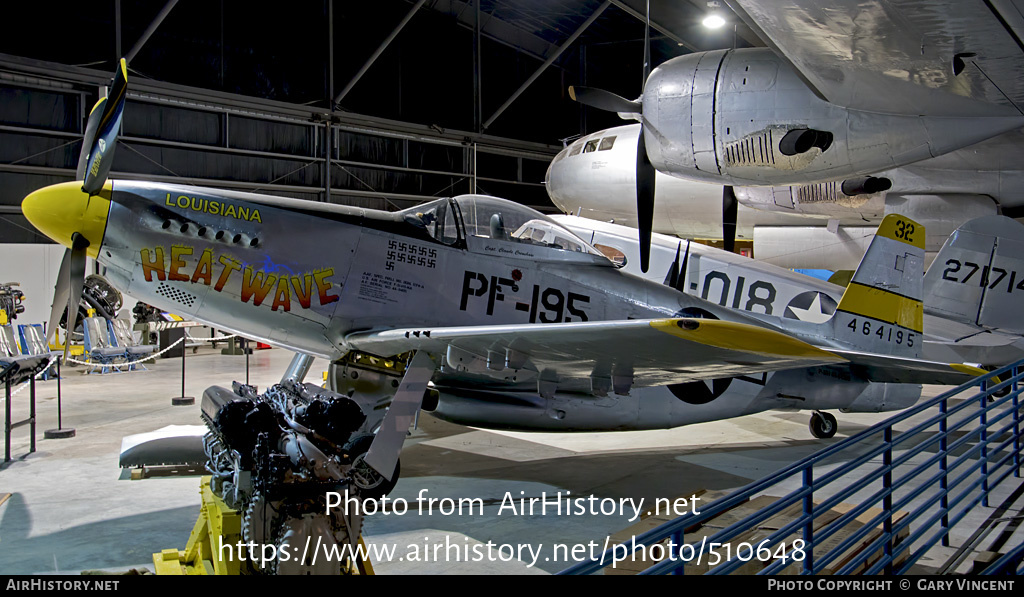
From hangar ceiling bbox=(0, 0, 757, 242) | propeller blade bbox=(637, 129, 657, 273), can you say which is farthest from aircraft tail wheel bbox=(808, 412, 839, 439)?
hangar ceiling bbox=(0, 0, 757, 242)

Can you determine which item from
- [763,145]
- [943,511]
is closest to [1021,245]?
[763,145]

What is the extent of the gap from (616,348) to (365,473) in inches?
67.5

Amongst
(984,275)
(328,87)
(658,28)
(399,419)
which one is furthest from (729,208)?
(328,87)

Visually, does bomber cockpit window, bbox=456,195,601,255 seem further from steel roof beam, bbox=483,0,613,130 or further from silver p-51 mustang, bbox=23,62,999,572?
steel roof beam, bbox=483,0,613,130

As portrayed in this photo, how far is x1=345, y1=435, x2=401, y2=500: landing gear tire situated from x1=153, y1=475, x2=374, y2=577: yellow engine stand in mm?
502

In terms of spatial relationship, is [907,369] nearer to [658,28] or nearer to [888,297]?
[888,297]

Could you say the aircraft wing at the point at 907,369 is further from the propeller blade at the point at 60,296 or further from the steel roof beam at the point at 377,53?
the steel roof beam at the point at 377,53

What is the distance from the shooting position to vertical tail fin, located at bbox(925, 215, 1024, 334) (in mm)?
8258

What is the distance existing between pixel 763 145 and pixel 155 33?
1369cm

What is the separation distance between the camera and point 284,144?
17641 millimetres

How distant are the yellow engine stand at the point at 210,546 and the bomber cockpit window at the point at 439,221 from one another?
281cm

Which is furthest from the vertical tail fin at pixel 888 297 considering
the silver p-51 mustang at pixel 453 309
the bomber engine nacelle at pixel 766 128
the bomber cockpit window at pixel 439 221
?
the bomber cockpit window at pixel 439 221

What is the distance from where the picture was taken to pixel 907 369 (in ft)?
17.0

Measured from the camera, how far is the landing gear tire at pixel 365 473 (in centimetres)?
384
